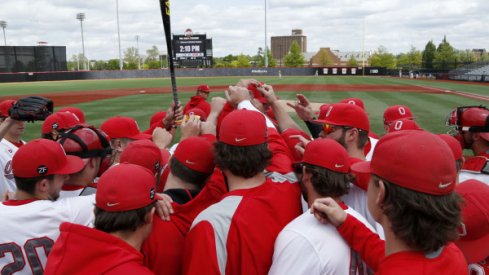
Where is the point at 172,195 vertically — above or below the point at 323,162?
below

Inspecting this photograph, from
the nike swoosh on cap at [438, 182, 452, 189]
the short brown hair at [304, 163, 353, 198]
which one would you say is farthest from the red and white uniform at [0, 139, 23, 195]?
the nike swoosh on cap at [438, 182, 452, 189]

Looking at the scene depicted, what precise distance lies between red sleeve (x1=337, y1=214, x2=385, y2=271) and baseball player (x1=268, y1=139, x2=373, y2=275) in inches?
1.6

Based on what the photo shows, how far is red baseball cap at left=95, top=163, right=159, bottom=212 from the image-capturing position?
180 cm

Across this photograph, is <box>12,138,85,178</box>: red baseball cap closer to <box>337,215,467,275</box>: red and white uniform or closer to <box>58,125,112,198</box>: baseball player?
<box>58,125,112,198</box>: baseball player

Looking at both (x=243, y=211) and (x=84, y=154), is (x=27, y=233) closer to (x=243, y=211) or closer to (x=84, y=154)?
(x=84, y=154)

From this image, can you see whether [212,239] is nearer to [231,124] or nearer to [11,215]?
[231,124]

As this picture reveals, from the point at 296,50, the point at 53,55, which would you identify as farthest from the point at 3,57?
the point at 296,50

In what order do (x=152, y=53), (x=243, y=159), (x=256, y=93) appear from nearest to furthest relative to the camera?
1. (x=243, y=159)
2. (x=256, y=93)
3. (x=152, y=53)

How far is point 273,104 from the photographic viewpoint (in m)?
3.72

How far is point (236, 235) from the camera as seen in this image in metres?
1.88

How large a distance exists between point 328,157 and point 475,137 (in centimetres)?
213

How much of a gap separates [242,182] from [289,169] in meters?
0.56

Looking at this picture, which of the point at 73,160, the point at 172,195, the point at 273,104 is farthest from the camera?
the point at 273,104

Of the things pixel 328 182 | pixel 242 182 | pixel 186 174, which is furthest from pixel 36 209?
pixel 328 182
